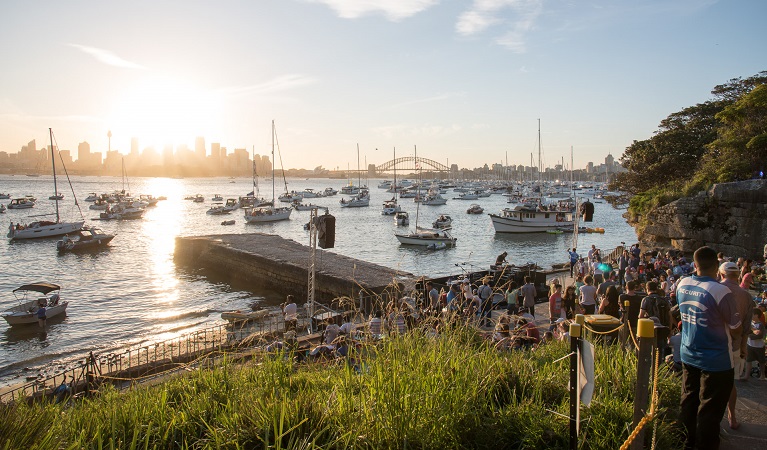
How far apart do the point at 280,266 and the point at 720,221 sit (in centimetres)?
1880

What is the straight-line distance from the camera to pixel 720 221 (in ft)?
67.3

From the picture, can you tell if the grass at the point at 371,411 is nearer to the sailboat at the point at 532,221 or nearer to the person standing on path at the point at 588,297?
the person standing on path at the point at 588,297

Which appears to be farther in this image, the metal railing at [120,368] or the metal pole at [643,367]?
the metal railing at [120,368]

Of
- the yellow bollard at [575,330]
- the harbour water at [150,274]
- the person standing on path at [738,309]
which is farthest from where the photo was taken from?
the harbour water at [150,274]

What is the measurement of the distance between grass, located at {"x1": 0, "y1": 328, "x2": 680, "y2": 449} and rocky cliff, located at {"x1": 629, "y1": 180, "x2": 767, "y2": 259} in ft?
59.4

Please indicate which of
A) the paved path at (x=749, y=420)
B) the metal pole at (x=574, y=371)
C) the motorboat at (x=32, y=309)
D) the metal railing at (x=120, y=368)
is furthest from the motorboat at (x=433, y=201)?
the metal pole at (x=574, y=371)

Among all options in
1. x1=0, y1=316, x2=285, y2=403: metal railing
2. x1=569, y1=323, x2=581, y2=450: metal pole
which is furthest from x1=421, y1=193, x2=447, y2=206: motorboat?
x1=569, y1=323, x2=581, y2=450: metal pole

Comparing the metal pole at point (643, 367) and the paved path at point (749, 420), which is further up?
the metal pole at point (643, 367)

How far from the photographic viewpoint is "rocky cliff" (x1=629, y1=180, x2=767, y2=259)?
19250 millimetres

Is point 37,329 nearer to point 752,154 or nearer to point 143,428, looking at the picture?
point 143,428

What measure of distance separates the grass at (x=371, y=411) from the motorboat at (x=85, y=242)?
3885 centimetres

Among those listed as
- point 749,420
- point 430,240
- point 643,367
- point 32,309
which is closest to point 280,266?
point 32,309

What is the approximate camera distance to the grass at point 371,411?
3.52 m

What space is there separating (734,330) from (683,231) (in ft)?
65.7
